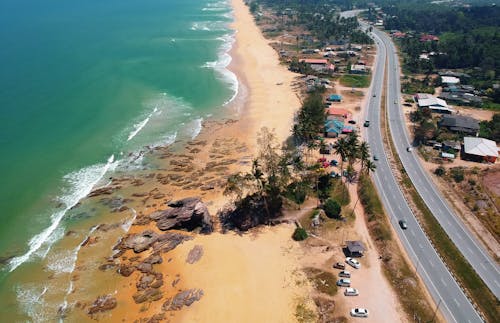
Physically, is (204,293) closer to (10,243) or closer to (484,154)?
(10,243)

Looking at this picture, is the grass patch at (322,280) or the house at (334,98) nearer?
the grass patch at (322,280)

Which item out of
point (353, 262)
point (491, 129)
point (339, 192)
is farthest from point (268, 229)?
point (491, 129)

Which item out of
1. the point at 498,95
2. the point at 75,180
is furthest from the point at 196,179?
the point at 498,95

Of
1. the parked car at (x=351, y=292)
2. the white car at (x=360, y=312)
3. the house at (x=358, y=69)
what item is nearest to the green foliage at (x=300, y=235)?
the parked car at (x=351, y=292)

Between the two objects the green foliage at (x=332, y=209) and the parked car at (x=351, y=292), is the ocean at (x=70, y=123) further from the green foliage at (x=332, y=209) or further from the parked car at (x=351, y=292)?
the green foliage at (x=332, y=209)

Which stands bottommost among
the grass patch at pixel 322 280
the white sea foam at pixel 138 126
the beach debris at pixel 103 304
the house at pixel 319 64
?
the beach debris at pixel 103 304

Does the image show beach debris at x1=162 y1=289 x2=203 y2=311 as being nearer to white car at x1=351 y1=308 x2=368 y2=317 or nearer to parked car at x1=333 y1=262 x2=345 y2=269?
parked car at x1=333 y1=262 x2=345 y2=269

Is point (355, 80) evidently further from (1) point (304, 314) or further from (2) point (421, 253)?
(1) point (304, 314)
